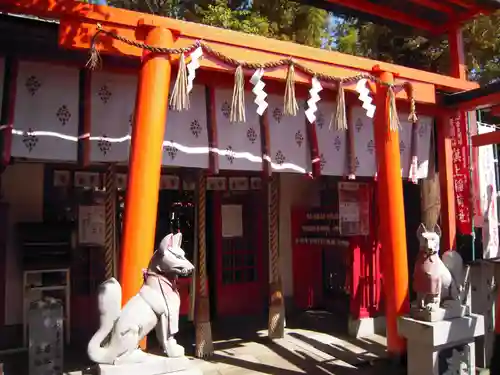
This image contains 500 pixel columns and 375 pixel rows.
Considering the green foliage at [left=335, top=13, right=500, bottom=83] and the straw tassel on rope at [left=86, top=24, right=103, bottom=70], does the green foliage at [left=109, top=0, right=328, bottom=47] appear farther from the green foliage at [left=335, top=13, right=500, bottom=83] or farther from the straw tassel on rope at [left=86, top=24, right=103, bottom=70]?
the straw tassel on rope at [left=86, top=24, right=103, bottom=70]

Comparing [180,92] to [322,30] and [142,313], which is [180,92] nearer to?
[142,313]

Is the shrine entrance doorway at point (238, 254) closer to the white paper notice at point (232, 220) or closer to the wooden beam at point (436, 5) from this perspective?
the white paper notice at point (232, 220)

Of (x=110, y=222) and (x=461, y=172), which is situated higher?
(x=461, y=172)

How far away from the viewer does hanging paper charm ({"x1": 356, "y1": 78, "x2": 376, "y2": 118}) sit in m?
5.56

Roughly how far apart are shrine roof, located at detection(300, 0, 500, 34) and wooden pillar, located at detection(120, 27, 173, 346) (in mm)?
2736

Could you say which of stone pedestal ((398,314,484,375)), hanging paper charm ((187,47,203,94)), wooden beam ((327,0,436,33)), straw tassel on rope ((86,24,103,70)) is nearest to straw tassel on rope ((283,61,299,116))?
hanging paper charm ((187,47,203,94))

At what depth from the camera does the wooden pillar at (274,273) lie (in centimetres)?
740

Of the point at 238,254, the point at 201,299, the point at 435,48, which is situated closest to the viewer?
the point at 201,299

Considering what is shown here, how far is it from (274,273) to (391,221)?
8.31 ft

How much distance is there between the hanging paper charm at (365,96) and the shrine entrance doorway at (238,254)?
363 cm

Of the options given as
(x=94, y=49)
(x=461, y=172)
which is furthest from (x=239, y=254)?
(x=94, y=49)

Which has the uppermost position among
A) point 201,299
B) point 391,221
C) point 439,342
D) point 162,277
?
point 391,221

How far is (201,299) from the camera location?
6.68 metres

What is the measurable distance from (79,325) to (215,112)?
4221mm
